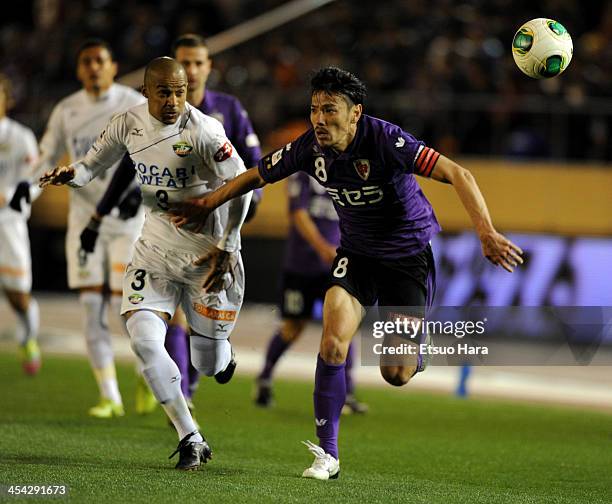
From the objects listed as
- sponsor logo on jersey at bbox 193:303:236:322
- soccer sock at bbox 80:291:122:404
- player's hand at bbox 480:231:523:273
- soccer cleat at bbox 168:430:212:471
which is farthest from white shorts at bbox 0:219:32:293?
player's hand at bbox 480:231:523:273

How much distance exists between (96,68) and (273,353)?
283cm

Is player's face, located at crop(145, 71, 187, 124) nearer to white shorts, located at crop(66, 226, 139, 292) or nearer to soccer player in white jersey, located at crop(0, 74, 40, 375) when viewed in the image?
white shorts, located at crop(66, 226, 139, 292)

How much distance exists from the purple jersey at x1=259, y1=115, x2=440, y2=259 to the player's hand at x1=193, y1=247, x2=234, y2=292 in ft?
1.80

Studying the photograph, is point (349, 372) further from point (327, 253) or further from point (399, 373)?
point (399, 373)

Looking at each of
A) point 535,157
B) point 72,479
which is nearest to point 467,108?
point 535,157

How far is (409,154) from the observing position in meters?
6.42

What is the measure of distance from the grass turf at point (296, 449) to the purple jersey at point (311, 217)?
4.04 ft

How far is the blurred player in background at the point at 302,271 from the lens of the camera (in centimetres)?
1023

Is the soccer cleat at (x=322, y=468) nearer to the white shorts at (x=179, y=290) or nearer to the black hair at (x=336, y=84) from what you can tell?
the white shorts at (x=179, y=290)

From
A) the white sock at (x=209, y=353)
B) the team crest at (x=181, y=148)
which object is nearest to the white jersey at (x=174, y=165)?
the team crest at (x=181, y=148)

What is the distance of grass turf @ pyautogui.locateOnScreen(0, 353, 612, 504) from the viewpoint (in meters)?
6.18

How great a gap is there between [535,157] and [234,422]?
7839mm

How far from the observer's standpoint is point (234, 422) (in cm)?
926

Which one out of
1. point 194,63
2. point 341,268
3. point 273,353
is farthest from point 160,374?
point 273,353
